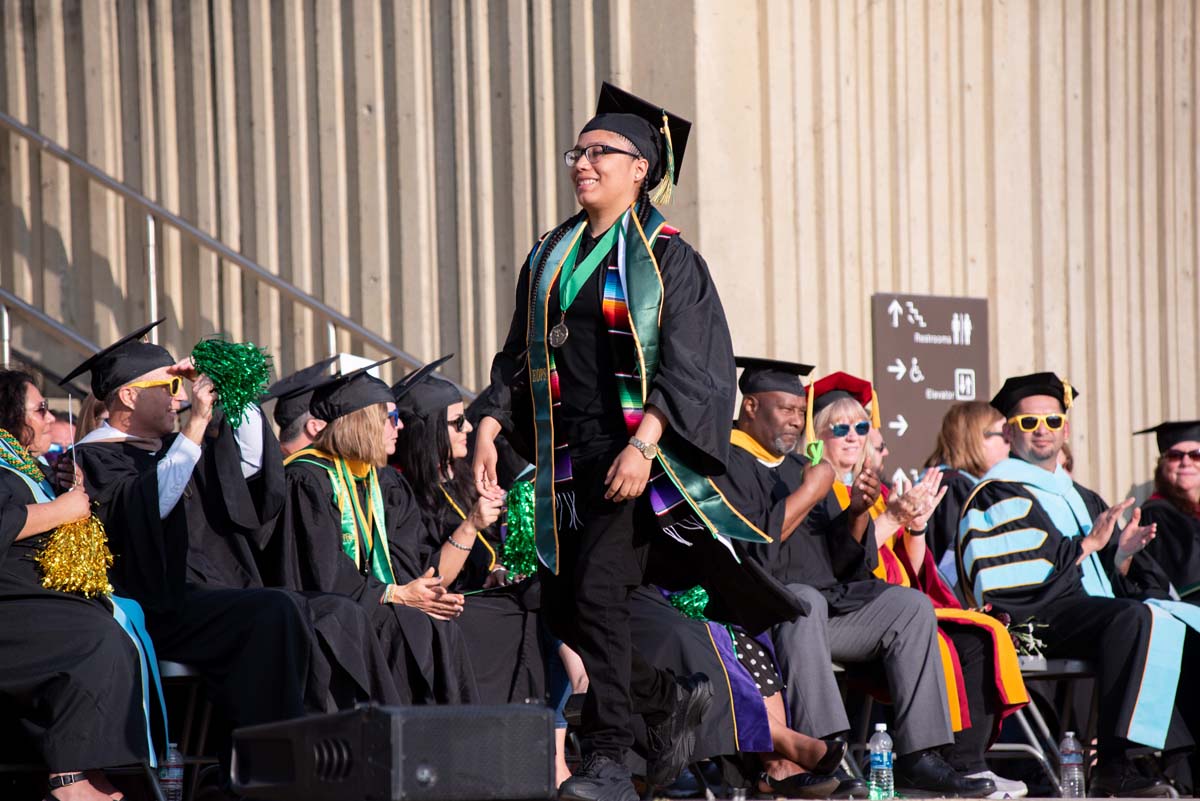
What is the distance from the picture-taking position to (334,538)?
259 inches

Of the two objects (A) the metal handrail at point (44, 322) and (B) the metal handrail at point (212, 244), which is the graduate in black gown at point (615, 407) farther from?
(A) the metal handrail at point (44, 322)

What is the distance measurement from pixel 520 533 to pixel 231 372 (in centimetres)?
155

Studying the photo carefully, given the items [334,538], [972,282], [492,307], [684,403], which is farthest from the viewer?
[972,282]

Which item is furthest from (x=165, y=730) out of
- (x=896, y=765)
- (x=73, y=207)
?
(x=73, y=207)

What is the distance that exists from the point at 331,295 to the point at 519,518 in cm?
306

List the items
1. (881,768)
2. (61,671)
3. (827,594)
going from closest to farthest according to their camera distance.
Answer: (61,671) → (881,768) → (827,594)

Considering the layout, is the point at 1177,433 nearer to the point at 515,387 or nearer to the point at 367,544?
the point at 367,544

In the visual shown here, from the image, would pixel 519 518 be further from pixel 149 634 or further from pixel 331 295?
pixel 331 295

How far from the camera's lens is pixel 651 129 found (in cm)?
517

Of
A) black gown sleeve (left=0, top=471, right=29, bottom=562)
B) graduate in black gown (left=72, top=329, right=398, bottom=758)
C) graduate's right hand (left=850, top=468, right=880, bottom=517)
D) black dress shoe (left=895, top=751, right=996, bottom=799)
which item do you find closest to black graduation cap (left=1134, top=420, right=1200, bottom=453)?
graduate's right hand (left=850, top=468, right=880, bottom=517)

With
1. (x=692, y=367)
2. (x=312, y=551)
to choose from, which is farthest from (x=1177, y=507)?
(x=692, y=367)

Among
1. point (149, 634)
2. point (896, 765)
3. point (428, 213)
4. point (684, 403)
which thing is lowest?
point (896, 765)

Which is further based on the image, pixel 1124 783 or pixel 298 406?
pixel 298 406

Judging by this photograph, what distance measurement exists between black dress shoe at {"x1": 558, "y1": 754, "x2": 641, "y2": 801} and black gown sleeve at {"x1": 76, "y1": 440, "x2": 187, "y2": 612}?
190 cm
